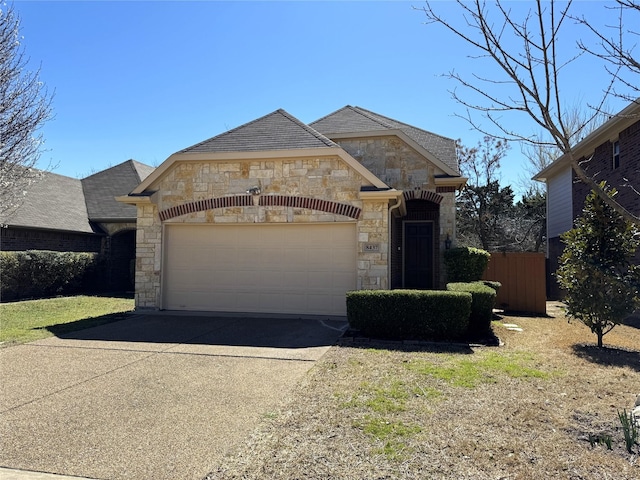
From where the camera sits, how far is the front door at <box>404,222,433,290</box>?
49.4ft

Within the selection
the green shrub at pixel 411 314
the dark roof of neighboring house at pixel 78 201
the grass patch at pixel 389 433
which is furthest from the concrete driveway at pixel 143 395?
the dark roof of neighboring house at pixel 78 201

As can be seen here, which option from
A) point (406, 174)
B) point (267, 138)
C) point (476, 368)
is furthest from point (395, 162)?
point (476, 368)

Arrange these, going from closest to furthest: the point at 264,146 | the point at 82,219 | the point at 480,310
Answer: the point at 480,310 < the point at 264,146 < the point at 82,219

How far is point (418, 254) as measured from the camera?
1528 centimetres

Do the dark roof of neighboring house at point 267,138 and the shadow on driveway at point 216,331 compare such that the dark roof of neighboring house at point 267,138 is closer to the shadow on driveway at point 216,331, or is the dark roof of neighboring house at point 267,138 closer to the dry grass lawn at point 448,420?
the shadow on driveway at point 216,331

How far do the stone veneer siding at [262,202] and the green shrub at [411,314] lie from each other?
192 centimetres

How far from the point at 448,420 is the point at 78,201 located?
20054mm

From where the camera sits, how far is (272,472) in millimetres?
3316

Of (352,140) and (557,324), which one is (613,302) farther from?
(352,140)

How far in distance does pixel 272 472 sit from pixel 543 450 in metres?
2.31

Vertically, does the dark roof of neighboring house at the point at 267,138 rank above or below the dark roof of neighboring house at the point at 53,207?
above

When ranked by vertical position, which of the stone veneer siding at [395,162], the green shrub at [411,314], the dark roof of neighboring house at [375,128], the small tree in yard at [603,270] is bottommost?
the green shrub at [411,314]

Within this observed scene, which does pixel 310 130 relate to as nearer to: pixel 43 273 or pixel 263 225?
pixel 263 225

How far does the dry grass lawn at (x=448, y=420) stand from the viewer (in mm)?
3383
